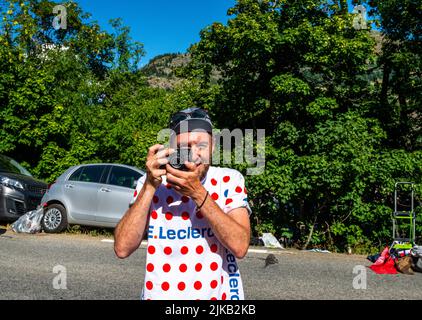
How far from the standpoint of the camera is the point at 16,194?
42.9 feet

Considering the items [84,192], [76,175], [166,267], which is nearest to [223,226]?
[166,267]

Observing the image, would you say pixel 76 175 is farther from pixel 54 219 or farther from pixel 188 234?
pixel 188 234

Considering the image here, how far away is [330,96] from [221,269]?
1484 cm

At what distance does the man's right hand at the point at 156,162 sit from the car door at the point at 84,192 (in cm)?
1046

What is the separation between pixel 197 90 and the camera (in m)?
19.8

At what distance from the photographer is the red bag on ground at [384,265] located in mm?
8932

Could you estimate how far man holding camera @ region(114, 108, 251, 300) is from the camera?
1931 mm

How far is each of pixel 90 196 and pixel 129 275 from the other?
4991mm

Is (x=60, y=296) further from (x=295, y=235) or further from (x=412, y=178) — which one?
(x=412, y=178)

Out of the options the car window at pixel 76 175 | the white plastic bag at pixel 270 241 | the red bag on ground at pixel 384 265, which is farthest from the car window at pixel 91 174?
the red bag on ground at pixel 384 265

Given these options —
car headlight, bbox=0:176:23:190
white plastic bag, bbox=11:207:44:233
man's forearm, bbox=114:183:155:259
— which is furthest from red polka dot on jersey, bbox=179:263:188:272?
car headlight, bbox=0:176:23:190

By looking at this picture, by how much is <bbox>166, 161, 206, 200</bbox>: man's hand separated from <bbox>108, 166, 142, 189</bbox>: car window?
10.0 meters

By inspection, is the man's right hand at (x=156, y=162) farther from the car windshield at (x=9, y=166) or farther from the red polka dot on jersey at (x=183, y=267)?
the car windshield at (x=9, y=166)
